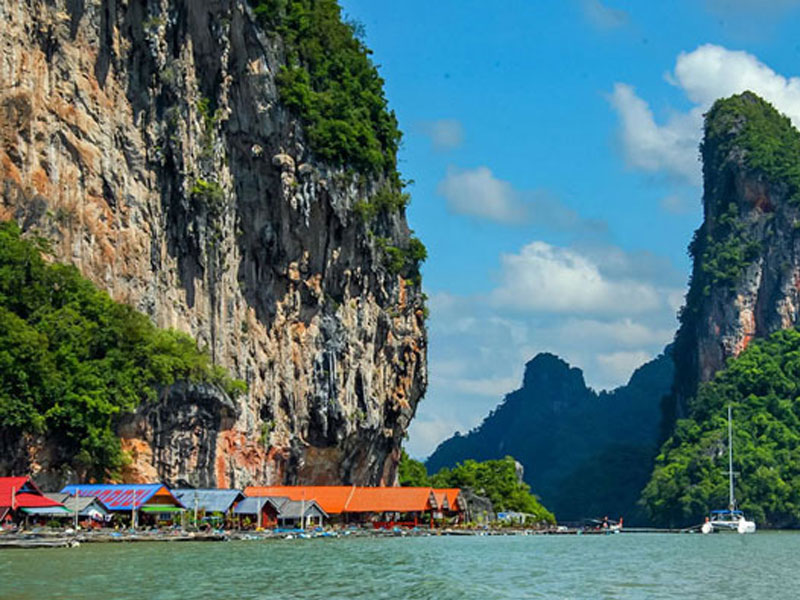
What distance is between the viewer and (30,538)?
178 feet

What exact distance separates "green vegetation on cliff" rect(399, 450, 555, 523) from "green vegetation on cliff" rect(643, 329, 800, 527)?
15.8 metres

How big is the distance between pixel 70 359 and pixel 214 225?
719 inches

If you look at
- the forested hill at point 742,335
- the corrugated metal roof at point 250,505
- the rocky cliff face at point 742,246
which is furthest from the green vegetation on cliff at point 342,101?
the rocky cliff face at point 742,246

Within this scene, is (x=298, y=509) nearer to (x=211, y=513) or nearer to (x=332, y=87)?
(x=211, y=513)

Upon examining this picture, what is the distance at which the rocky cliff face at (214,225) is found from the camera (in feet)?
236

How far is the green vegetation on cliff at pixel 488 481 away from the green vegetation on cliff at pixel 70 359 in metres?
50.7

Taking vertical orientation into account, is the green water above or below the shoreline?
below

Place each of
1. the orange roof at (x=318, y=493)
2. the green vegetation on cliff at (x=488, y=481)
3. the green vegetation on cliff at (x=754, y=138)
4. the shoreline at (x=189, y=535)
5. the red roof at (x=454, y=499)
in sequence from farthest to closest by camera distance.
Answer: the green vegetation on cliff at (x=754, y=138) → the green vegetation on cliff at (x=488, y=481) → the red roof at (x=454, y=499) → the orange roof at (x=318, y=493) → the shoreline at (x=189, y=535)

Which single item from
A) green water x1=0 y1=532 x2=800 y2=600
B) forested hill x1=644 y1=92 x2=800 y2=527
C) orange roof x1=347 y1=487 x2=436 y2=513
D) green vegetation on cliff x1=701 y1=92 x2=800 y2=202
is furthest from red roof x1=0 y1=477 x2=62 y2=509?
green vegetation on cliff x1=701 y1=92 x2=800 y2=202

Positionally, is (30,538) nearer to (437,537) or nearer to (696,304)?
(437,537)

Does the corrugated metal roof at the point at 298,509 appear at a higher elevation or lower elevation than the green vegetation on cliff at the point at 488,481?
lower

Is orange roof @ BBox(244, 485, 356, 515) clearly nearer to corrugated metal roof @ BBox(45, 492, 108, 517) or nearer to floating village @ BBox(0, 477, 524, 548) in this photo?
floating village @ BBox(0, 477, 524, 548)

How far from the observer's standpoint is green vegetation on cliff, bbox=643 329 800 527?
12375 cm

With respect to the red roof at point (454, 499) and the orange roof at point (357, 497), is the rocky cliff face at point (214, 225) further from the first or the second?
the red roof at point (454, 499)
